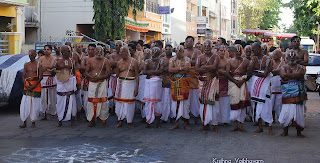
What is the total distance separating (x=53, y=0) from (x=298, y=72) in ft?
75.0

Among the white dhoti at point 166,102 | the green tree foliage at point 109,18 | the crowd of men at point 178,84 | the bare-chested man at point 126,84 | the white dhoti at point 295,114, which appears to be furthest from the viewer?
the green tree foliage at point 109,18

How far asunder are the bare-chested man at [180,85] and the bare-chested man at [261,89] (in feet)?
4.67

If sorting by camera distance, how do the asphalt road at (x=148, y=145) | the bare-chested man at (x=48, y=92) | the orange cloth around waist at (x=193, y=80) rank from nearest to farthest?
1. the asphalt road at (x=148, y=145)
2. the orange cloth around waist at (x=193, y=80)
3. the bare-chested man at (x=48, y=92)

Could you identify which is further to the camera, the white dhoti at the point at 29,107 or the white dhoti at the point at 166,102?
the white dhoti at the point at 166,102

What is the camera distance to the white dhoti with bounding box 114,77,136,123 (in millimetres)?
10211

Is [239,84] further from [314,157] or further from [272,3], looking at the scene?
[272,3]

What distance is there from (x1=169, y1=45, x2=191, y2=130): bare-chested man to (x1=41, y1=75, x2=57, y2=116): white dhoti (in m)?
3.38

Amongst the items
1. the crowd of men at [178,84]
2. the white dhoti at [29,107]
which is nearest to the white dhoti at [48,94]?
the crowd of men at [178,84]

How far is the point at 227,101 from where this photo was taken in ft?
33.7

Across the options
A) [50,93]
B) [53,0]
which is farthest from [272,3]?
[50,93]

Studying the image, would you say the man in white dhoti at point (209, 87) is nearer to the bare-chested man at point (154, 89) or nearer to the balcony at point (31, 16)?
the bare-chested man at point (154, 89)

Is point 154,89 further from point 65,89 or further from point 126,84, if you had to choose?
point 65,89

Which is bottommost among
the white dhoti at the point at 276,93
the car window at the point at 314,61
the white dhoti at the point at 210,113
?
the white dhoti at the point at 210,113

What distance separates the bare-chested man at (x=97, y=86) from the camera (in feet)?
33.7
